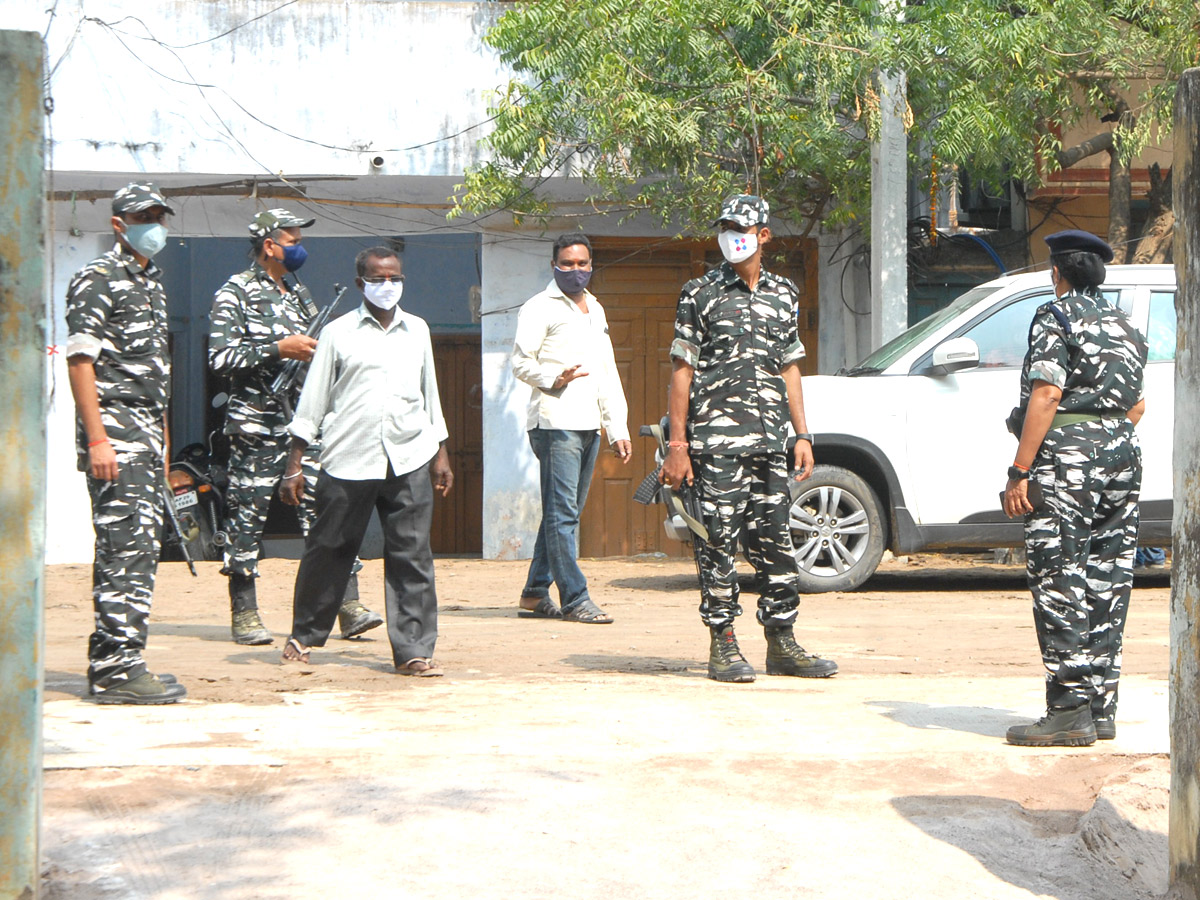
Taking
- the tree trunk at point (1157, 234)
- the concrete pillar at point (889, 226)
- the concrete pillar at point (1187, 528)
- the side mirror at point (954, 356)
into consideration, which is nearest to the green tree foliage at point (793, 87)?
the concrete pillar at point (889, 226)

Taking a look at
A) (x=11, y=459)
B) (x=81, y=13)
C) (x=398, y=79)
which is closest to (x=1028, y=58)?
(x=398, y=79)

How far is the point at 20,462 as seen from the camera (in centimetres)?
300

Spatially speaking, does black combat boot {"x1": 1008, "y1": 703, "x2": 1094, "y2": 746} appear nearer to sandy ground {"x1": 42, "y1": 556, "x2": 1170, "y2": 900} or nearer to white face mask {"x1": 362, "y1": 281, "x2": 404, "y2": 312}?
sandy ground {"x1": 42, "y1": 556, "x2": 1170, "y2": 900}

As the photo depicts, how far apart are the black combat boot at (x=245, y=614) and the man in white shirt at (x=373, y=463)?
2.52 ft

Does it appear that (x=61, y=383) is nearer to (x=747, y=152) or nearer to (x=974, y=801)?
(x=747, y=152)

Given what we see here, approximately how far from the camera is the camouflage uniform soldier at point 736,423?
576 cm

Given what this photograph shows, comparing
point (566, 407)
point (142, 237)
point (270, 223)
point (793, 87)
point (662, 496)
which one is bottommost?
point (662, 496)

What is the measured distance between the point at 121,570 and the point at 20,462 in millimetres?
2265

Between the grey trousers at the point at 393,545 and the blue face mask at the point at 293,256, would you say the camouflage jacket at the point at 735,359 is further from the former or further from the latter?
the blue face mask at the point at 293,256

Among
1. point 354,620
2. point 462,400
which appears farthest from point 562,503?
point 462,400

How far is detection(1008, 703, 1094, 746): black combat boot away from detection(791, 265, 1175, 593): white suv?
14.8ft

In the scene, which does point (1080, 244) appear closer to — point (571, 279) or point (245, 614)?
point (571, 279)

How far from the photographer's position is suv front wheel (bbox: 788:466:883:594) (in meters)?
9.23

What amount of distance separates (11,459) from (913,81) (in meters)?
9.28
